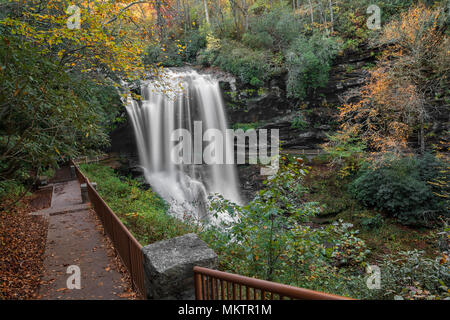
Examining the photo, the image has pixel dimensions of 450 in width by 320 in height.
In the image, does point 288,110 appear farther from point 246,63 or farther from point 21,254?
point 21,254

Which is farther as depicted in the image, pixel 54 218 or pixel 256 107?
pixel 256 107

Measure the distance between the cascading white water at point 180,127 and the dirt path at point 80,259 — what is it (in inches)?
318

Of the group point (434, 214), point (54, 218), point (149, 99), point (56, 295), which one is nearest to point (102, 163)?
point (149, 99)

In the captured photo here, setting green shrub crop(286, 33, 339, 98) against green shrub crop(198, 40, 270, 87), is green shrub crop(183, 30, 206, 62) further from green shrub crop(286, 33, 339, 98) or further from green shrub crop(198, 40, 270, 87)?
green shrub crop(286, 33, 339, 98)

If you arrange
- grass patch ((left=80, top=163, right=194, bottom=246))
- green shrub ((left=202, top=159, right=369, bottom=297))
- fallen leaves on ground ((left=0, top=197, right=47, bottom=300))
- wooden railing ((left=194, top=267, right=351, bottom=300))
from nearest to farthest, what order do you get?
wooden railing ((left=194, top=267, right=351, bottom=300))
green shrub ((left=202, top=159, right=369, bottom=297))
fallen leaves on ground ((left=0, top=197, right=47, bottom=300))
grass patch ((left=80, top=163, right=194, bottom=246))

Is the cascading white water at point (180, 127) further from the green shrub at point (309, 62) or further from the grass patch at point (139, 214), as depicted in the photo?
the green shrub at point (309, 62)

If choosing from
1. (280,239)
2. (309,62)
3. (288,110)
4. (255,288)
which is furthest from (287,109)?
(255,288)

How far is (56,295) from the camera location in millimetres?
3877

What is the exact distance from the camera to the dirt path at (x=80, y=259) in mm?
3924

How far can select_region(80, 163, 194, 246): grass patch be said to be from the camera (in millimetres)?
6215

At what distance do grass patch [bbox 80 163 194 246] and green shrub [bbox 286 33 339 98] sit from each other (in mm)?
13457

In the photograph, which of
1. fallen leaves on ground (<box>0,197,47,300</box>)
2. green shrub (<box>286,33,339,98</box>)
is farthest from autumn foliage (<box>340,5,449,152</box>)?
fallen leaves on ground (<box>0,197,47,300</box>)

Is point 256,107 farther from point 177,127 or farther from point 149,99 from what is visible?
point 149,99
